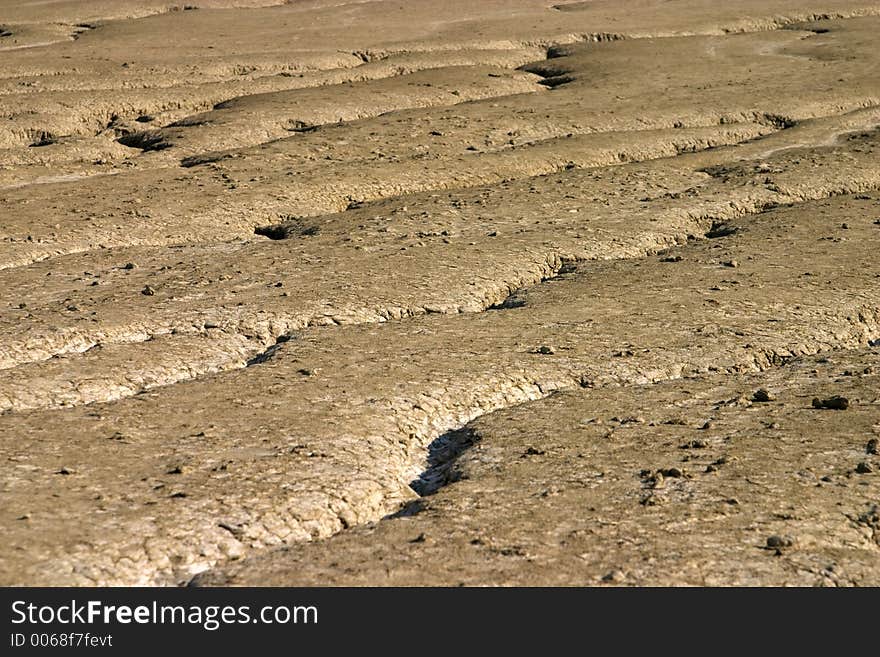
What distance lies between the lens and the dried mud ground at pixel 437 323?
4117mm

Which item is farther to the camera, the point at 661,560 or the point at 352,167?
the point at 352,167

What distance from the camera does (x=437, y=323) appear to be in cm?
640

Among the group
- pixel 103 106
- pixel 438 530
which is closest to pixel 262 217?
pixel 103 106

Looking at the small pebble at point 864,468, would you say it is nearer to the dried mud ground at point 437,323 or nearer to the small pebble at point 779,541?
the dried mud ground at point 437,323

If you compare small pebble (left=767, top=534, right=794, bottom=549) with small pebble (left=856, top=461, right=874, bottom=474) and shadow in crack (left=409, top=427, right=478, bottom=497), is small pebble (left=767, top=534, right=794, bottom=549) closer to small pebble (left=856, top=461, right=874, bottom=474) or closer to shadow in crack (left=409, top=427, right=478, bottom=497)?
small pebble (left=856, top=461, right=874, bottom=474)

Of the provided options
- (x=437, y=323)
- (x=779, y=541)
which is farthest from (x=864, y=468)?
(x=437, y=323)

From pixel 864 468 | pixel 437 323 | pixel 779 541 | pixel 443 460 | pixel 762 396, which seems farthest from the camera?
pixel 437 323

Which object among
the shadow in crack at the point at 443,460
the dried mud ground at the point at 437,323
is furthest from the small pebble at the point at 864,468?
the shadow in crack at the point at 443,460

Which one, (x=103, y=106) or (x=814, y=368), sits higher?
(x=103, y=106)

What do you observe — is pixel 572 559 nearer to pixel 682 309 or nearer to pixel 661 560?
pixel 661 560

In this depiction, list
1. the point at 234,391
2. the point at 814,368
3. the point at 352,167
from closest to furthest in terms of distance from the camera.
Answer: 1. the point at 234,391
2. the point at 814,368
3. the point at 352,167

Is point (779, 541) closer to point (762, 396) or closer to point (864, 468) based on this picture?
point (864, 468)

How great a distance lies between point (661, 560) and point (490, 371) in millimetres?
1888

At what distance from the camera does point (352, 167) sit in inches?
369
